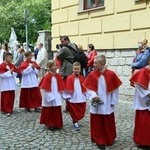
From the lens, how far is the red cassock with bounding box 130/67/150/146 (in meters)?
5.86

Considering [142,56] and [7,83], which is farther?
[7,83]

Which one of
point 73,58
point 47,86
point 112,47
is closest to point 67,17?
point 112,47

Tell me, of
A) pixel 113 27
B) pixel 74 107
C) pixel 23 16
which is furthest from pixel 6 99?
pixel 23 16

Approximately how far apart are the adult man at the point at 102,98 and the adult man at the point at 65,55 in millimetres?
2653

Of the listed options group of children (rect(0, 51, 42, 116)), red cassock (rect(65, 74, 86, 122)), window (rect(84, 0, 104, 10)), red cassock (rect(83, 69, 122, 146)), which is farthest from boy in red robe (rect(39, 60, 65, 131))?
window (rect(84, 0, 104, 10))

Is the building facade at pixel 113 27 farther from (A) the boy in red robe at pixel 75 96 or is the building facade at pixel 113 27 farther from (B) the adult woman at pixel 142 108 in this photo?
(B) the adult woman at pixel 142 108

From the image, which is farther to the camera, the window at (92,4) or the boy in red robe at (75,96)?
the window at (92,4)

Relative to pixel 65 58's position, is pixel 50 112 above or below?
below

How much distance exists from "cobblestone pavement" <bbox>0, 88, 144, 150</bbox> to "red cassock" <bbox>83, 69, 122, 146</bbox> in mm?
169

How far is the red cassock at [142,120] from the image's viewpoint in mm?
5859

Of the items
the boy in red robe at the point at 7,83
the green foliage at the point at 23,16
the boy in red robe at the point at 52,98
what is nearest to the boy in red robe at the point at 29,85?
the boy in red robe at the point at 7,83

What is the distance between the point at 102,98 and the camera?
6031 mm

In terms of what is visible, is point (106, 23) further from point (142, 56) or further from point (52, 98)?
point (52, 98)

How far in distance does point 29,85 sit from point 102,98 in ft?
12.1
